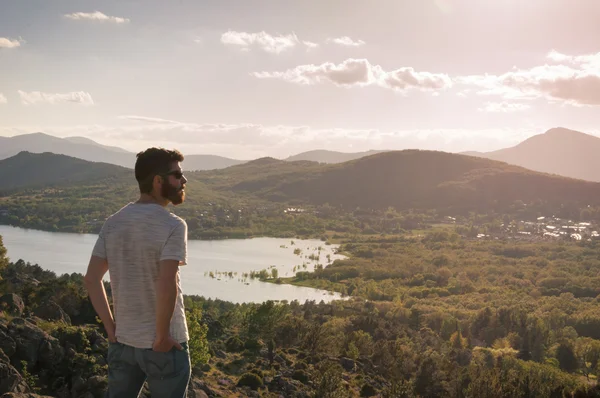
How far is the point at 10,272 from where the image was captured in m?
59.5

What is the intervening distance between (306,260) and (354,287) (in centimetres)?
3892

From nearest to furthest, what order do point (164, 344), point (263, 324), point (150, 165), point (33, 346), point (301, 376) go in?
1. point (164, 344)
2. point (150, 165)
3. point (33, 346)
4. point (301, 376)
5. point (263, 324)

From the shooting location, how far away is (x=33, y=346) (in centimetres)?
1997

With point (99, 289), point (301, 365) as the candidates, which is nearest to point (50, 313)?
point (301, 365)

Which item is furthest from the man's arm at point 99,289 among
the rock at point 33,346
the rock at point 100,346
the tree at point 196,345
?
the tree at point 196,345

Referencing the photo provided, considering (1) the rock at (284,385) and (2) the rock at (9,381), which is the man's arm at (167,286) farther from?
(1) the rock at (284,385)

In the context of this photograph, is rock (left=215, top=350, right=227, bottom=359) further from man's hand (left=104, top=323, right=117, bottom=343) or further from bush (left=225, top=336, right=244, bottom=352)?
man's hand (left=104, top=323, right=117, bottom=343)

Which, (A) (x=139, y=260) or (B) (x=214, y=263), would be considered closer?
(A) (x=139, y=260)

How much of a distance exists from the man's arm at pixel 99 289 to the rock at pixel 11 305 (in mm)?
27266

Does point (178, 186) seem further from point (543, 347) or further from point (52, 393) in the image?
point (543, 347)

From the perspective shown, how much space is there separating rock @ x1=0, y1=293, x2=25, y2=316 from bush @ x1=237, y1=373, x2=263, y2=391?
49.6 ft

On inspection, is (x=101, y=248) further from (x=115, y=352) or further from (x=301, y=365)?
(x=301, y=365)

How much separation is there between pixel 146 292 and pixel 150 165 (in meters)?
1.36

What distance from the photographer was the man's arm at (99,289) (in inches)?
214
